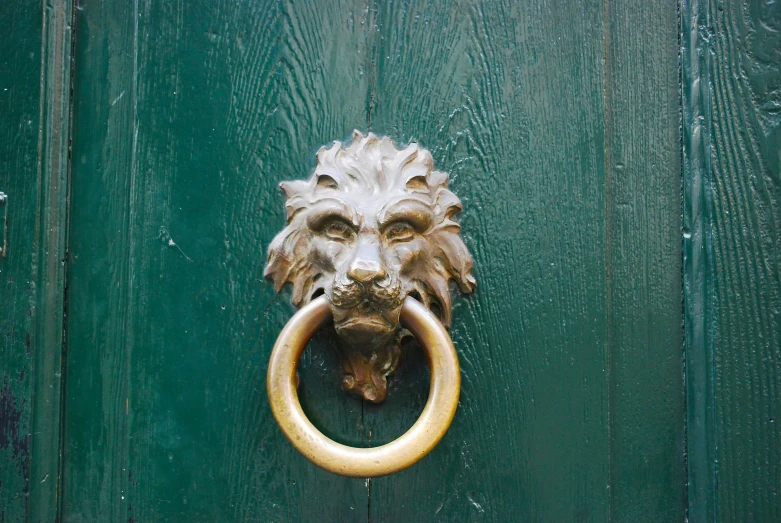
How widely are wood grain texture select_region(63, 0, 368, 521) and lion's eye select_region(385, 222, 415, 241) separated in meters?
0.13

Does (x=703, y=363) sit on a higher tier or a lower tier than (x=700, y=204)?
lower

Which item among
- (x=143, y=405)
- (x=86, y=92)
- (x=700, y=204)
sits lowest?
(x=143, y=405)

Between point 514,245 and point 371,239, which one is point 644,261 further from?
point 371,239

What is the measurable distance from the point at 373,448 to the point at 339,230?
187 millimetres

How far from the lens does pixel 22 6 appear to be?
631 millimetres

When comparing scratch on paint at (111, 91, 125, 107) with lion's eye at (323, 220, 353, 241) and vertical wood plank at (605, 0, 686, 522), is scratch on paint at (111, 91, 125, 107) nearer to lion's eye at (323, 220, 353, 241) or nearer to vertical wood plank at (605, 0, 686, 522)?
lion's eye at (323, 220, 353, 241)

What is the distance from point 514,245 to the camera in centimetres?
61

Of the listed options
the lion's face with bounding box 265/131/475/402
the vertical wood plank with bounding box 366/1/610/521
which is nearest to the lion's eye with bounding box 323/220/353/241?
the lion's face with bounding box 265/131/475/402

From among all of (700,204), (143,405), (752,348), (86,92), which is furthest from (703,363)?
(86,92)

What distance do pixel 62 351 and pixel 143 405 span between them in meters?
0.10

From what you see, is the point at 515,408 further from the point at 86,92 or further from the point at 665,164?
the point at 86,92

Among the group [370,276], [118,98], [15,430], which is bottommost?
[15,430]

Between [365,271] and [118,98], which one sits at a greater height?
[118,98]

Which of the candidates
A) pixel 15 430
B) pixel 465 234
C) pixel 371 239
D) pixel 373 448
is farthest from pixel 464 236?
pixel 15 430
